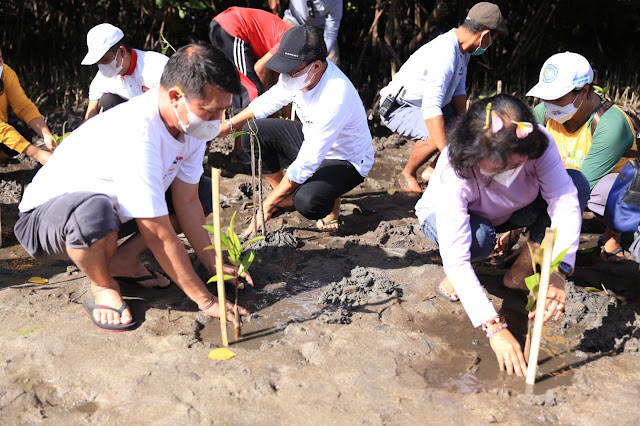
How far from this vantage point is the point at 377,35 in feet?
23.5

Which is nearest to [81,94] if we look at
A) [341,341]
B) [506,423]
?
[341,341]

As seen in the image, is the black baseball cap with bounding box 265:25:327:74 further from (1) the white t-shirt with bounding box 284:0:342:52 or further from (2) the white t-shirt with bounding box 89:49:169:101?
(1) the white t-shirt with bounding box 284:0:342:52

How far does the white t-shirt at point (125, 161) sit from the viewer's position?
251 centimetres

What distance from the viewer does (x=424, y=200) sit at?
313cm

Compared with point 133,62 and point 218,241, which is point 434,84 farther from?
point 218,241

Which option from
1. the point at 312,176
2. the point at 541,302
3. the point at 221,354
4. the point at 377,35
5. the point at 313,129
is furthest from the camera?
the point at 377,35

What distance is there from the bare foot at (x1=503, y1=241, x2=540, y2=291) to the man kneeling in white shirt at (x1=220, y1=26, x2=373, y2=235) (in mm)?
1200

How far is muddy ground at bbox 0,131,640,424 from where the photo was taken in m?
2.31

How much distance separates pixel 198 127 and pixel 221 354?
3.21ft

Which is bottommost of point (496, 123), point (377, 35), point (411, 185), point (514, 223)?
point (411, 185)

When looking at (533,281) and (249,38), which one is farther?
(249,38)

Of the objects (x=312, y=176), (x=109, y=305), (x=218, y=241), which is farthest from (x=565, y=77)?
(x=109, y=305)

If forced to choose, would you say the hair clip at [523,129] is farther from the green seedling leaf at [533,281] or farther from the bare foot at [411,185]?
the bare foot at [411,185]

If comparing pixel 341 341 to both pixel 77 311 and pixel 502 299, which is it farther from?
pixel 77 311
